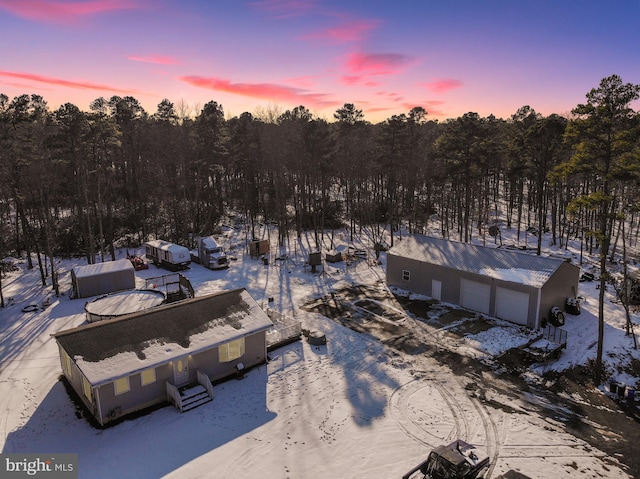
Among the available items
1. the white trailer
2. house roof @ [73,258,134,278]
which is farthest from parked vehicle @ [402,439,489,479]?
the white trailer

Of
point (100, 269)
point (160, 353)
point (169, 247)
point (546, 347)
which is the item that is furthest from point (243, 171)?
point (546, 347)

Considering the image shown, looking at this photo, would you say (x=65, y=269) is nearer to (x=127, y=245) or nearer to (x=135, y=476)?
(x=127, y=245)

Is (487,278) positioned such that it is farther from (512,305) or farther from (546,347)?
(546,347)

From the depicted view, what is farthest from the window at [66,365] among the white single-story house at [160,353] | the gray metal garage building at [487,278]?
the gray metal garage building at [487,278]

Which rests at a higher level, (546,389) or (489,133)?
(489,133)

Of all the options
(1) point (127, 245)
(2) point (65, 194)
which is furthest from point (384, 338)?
(2) point (65, 194)

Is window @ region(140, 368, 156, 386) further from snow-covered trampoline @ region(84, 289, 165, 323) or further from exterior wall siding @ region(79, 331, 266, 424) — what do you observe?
snow-covered trampoline @ region(84, 289, 165, 323)
